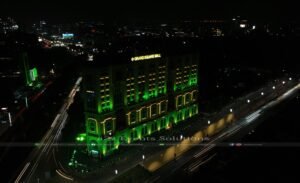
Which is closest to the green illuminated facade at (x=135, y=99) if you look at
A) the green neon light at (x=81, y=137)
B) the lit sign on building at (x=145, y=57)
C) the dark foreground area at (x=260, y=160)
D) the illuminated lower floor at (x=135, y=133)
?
the illuminated lower floor at (x=135, y=133)

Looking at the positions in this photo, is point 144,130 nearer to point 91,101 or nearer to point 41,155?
point 91,101

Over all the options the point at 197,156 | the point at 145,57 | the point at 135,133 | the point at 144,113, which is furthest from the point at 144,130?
the point at 145,57

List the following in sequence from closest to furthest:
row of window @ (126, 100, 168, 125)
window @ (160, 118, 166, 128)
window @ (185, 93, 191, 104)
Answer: row of window @ (126, 100, 168, 125), window @ (160, 118, 166, 128), window @ (185, 93, 191, 104)

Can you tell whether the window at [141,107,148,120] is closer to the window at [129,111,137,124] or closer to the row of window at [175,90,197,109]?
the window at [129,111,137,124]

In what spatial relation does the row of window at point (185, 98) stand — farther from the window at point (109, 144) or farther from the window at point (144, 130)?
the window at point (109, 144)

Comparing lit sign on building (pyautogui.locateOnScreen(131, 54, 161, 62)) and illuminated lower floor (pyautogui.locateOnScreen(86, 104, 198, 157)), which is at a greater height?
lit sign on building (pyautogui.locateOnScreen(131, 54, 161, 62))

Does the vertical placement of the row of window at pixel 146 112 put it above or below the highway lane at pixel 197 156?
above

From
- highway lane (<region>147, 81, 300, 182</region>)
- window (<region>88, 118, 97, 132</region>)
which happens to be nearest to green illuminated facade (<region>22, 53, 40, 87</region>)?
window (<region>88, 118, 97, 132</region>)
